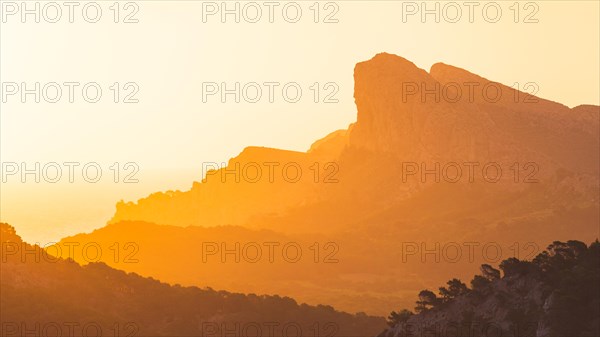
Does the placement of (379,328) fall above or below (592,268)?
below

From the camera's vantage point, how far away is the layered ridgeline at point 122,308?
135m

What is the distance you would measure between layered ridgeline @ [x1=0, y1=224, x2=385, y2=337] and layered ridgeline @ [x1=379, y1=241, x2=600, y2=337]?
60.8m

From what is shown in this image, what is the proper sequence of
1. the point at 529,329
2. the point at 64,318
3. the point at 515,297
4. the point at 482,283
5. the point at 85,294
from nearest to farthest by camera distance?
the point at 529,329 < the point at 515,297 < the point at 482,283 < the point at 64,318 < the point at 85,294

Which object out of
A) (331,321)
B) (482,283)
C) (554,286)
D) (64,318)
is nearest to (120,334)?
(64,318)

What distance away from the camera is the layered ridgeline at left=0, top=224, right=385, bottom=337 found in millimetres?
135000

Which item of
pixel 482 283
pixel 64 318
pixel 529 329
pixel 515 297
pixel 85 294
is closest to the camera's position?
pixel 529 329

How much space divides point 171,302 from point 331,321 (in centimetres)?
2687

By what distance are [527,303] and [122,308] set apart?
9247cm

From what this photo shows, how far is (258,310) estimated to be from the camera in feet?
509

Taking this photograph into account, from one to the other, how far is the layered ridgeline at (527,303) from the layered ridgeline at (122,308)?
60.8 m

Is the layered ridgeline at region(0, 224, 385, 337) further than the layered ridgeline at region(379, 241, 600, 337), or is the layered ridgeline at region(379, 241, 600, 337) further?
the layered ridgeline at region(0, 224, 385, 337)

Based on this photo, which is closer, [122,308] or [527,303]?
[527,303]

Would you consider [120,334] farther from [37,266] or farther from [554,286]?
[554,286]

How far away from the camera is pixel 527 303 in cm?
7294
